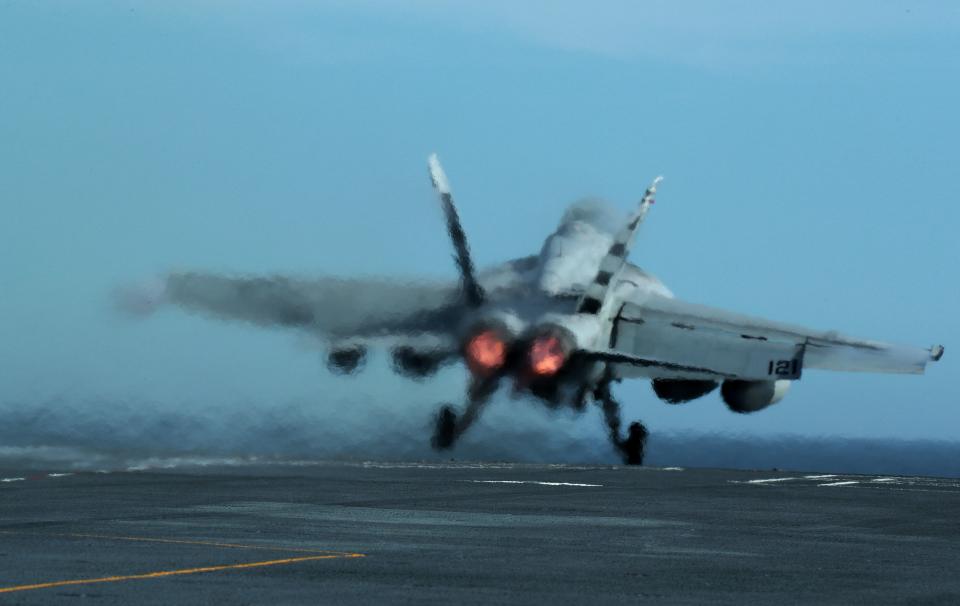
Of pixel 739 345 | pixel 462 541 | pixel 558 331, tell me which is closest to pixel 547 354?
pixel 558 331

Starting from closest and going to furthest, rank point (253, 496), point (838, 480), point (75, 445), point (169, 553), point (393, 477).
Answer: point (169, 553) < point (253, 496) < point (393, 477) < point (838, 480) < point (75, 445)

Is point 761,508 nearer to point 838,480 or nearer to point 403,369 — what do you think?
point 838,480

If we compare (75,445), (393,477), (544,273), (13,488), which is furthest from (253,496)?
(544,273)

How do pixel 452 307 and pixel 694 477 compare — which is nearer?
pixel 694 477

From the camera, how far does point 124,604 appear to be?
13.4 m

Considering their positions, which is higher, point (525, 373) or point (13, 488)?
point (525, 373)

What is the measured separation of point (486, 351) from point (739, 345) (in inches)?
374

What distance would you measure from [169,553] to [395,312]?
92.7ft

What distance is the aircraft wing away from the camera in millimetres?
49844

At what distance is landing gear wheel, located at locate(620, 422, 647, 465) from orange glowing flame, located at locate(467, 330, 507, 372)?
6.14 meters

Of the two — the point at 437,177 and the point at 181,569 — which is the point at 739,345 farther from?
the point at 181,569

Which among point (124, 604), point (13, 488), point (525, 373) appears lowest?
point (124, 604)

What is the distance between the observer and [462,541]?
19656 millimetres

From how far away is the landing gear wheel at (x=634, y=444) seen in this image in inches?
1941
